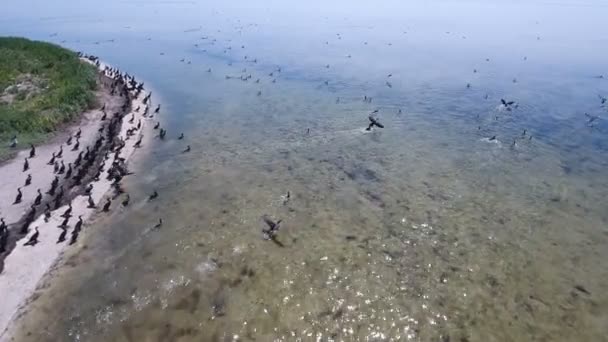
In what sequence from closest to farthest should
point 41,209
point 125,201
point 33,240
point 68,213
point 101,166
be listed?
point 33,240, point 68,213, point 41,209, point 125,201, point 101,166

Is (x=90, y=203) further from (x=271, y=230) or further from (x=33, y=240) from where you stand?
(x=271, y=230)

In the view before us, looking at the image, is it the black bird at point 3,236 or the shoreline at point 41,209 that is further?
the black bird at point 3,236

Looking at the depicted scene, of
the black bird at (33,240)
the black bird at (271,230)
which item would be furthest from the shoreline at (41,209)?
the black bird at (271,230)

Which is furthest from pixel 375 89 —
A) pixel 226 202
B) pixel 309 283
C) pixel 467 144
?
pixel 309 283

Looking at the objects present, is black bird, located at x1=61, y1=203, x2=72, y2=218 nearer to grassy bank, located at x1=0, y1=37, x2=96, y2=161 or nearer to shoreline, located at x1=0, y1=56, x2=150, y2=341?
shoreline, located at x1=0, y1=56, x2=150, y2=341

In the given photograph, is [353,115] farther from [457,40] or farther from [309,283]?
[457,40]

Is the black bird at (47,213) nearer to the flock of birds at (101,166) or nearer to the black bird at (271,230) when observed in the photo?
the flock of birds at (101,166)

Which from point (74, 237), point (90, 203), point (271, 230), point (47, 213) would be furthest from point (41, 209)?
point (271, 230)
